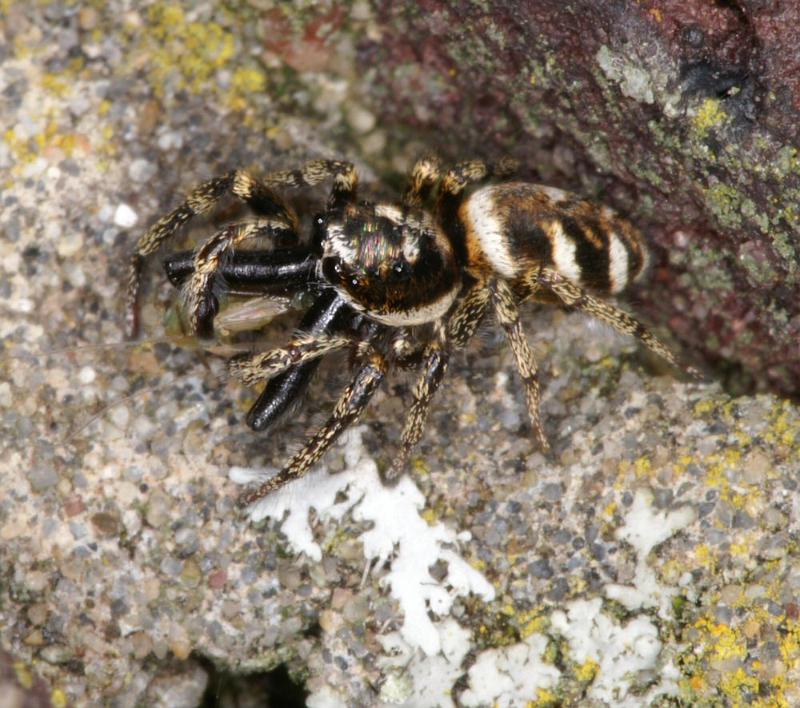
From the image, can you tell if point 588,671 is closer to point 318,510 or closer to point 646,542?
point 646,542

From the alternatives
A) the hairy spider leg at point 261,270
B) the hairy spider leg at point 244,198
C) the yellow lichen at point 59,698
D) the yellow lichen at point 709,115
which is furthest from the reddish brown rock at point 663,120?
the yellow lichen at point 59,698

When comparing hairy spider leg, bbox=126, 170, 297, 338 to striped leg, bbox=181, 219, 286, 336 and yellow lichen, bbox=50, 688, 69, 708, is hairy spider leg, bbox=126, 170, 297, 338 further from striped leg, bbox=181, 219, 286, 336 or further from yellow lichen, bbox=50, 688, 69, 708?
yellow lichen, bbox=50, 688, 69, 708

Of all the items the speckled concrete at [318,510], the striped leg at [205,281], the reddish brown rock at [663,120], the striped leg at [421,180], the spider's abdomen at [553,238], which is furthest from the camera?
the striped leg at [421,180]

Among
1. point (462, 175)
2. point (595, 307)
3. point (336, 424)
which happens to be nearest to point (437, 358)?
point (336, 424)

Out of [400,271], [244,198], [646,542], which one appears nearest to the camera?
[646,542]

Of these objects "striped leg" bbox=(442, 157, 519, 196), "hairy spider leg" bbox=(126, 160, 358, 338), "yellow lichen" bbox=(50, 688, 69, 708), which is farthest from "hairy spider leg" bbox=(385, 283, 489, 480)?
"yellow lichen" bbox=(50, 688, 69, 708)

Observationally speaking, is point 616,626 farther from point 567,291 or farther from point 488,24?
point 488,24

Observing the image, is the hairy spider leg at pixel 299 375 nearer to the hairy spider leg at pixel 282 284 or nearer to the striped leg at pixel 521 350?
the hairy spider leg at pixel 282 284
